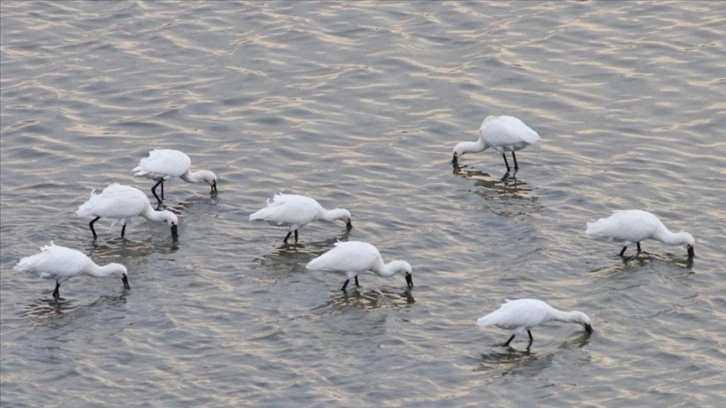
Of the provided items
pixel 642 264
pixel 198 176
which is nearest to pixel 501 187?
pixel 642 264

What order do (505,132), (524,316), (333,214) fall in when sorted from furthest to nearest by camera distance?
(505,132) → (333,214) → (524,316)

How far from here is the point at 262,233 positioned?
69.9ft

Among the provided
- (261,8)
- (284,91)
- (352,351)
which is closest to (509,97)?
(284,91)

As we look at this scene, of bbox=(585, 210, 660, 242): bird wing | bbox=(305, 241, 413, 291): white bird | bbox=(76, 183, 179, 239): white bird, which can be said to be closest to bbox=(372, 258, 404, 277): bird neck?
bbox=(305, 241, 413, 291): white bird

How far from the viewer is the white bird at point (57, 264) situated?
18922mm

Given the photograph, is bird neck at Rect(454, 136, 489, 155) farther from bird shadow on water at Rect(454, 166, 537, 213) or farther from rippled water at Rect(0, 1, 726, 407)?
rippled water at Rect(0, 1, 726, 407)

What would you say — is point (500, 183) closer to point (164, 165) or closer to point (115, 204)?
point (164, 165)

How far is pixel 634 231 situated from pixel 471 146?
4.01 meters

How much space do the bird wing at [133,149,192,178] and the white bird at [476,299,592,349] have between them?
588cm

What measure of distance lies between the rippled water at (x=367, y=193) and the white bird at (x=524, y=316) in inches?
12.2

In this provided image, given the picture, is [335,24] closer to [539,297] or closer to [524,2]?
[524,2]

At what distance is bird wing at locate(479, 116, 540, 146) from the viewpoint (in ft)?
75.6

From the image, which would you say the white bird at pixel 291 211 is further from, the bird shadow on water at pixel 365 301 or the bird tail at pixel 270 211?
the bird shadow on water at pixel 365 301

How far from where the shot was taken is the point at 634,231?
66.1 ft
